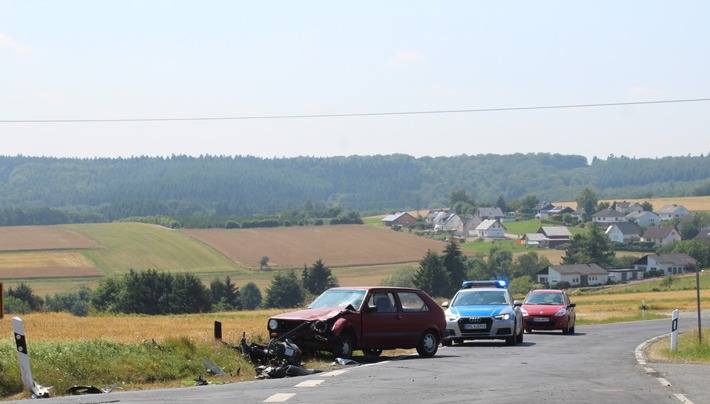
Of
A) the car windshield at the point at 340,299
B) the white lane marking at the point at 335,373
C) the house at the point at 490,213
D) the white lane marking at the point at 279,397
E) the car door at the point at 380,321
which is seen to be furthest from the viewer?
the house at the point at 490,213

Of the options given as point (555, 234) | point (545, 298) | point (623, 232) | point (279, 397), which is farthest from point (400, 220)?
point (279, 397)

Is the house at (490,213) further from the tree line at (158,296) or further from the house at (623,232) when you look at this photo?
the tree line at (158,296)

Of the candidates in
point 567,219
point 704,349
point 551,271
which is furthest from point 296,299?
point 567,219

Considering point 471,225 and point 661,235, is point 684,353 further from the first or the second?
point 471,225

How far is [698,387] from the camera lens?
14742mm

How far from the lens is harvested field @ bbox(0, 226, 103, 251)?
108m

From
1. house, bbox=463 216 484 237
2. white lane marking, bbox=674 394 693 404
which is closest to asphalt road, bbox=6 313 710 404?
white lane marking, bbox=674 394 693 404

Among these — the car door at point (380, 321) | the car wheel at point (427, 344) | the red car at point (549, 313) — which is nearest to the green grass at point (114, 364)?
the car door at point (380, 321)

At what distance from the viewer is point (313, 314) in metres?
20.4

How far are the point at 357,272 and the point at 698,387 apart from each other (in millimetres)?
88787

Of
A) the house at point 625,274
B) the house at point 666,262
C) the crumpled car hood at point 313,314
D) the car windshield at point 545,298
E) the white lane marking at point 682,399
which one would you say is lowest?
the house at point 625,274

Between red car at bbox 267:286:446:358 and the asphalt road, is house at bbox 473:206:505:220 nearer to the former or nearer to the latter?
red car at bbox 267:286:446:358

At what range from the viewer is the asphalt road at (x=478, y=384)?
42.8ft

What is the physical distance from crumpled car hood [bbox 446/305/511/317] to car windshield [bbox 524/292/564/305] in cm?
823
